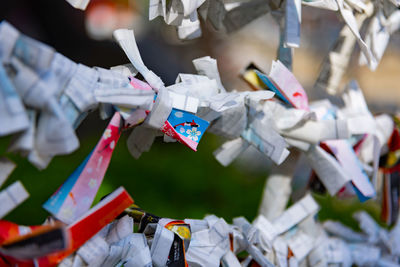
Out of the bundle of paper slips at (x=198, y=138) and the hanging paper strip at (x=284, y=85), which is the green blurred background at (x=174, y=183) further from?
the hanging paper strip at (x=284, y=85)

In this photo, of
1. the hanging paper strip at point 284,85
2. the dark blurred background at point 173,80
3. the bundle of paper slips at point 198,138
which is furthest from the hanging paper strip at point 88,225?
the dark blurred background at point 173,80

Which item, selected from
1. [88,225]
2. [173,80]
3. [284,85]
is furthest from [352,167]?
[173,80]

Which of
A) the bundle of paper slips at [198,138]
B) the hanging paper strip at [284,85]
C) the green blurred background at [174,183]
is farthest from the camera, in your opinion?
the green blurred background at [174,183]

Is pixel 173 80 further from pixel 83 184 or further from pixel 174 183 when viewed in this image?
pixel 83 184

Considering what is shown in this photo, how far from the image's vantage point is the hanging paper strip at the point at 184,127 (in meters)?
0.32

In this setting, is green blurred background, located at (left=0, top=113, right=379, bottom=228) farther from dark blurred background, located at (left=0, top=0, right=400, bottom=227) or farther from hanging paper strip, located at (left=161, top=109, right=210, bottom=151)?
hanging paper strip, located at (left=161, top=109, right=210, bottom=151)

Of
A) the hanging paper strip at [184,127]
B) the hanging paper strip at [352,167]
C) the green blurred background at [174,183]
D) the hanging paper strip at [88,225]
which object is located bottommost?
the green blurred background at [174,183]

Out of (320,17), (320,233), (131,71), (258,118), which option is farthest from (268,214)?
(320,17)

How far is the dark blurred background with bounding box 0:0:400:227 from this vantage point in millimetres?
646

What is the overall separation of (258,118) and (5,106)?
0.24 metres

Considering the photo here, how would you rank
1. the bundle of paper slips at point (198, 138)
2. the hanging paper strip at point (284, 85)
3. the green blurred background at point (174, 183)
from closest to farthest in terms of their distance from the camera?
the bundle of paper slips at point (198, 138), the hanging paper strip at point (284, 85), the green blurred background at point (174, 183)

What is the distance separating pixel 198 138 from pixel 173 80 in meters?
0.59

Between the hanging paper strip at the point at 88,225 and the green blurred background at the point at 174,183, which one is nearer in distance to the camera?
the hanging paper strip at the point at 88,225

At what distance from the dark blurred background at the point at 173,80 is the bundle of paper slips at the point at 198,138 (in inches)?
6.1
